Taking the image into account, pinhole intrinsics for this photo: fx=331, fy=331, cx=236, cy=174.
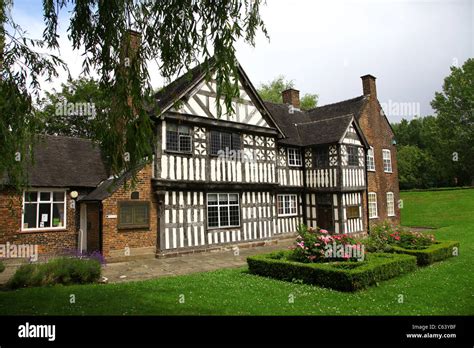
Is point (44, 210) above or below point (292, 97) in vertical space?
below

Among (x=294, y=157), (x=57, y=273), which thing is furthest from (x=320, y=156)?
(x=57, y=273)

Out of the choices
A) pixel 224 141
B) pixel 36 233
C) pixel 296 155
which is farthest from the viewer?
pixel 296 155

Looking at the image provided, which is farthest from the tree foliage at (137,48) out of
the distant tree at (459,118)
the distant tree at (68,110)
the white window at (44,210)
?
the distant tree at (459,118)

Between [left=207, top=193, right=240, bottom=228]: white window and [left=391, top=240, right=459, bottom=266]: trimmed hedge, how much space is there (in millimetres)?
7555

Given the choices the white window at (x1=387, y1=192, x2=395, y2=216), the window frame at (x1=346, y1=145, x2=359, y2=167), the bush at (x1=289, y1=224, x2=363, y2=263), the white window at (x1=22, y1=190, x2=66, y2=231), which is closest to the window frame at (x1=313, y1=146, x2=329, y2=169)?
the window frame at (x1=346, y1=145, x2=359, y2=167)

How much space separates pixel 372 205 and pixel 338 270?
1726 centimetres

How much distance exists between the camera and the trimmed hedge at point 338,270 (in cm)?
848

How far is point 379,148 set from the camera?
1011 inches

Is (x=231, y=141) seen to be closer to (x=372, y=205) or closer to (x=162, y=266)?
(x=162, y=266)

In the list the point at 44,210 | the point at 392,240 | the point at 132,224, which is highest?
the point at 44,210

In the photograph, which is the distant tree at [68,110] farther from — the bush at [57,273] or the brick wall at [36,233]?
the bush at [57,273]

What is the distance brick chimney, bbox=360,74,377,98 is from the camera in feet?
84.0

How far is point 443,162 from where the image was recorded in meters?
46.8
